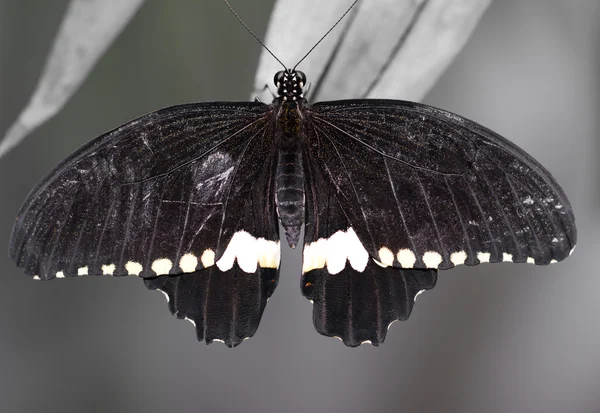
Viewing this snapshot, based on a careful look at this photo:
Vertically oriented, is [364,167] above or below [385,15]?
below

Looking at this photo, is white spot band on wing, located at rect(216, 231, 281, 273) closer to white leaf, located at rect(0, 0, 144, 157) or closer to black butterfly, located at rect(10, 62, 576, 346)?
black butterfly, located at rect(10, 62, 576, 346)

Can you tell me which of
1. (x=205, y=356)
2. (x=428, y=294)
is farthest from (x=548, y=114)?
(x=205, y=356)

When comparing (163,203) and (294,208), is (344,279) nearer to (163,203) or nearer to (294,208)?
(294,208)

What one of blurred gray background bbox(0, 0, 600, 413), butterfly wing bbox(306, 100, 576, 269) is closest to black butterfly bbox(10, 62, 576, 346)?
butterfly wing bbox(306, 100, 576, 269)

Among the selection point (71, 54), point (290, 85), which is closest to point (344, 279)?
point (290, 85)

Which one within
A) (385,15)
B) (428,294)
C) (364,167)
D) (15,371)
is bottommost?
(15,371)

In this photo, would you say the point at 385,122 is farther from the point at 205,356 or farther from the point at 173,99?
the point at 205,356
